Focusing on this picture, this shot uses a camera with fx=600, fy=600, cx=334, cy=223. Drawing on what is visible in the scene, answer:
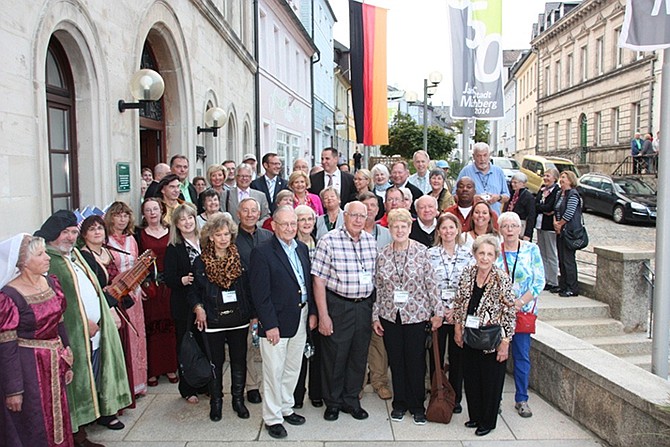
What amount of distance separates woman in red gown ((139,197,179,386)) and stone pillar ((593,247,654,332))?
5.74m

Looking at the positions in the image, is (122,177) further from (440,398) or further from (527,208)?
(527,208)

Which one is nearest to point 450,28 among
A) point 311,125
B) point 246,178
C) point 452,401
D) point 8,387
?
point 246,178

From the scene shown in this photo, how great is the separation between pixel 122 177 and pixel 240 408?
359 centimetres

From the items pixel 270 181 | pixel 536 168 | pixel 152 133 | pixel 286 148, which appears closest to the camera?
pixel 270 181

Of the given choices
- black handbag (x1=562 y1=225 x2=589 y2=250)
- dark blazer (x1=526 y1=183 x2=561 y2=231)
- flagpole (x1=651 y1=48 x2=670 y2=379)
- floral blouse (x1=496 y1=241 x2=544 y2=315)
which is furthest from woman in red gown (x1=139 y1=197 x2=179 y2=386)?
black handbag (x1=562 y1=225 x2=589 y2=250)

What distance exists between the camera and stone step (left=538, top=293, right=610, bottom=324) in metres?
8.05

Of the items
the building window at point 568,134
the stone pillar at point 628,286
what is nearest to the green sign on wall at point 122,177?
the stone pillar at point 628,286

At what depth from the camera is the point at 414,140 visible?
32.8 metres

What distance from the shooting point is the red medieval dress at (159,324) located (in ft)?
19.1

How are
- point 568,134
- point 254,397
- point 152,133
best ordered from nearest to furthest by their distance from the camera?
point 254,397 < point 152,133 < point 568,134

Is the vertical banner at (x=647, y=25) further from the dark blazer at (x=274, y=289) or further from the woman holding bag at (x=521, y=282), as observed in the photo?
the dark blazer at (x=274, y=289)

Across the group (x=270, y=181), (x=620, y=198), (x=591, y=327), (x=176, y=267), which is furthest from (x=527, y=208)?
(x=620, y=198)

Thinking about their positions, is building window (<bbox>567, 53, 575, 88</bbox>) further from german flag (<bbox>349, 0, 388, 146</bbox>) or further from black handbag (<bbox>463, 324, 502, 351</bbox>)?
black handbag (<bbox>463, 324, 502, 351</bbox>)

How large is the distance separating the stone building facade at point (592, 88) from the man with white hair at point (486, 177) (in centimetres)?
2689
